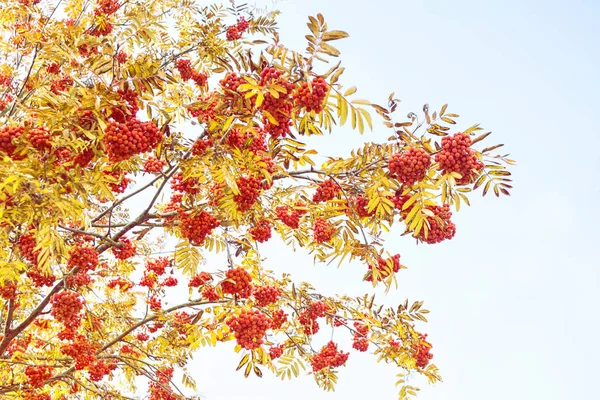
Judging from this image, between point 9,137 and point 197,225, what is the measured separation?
4.90ft

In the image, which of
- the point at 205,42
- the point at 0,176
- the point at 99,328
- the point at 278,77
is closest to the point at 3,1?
the point at 205,42

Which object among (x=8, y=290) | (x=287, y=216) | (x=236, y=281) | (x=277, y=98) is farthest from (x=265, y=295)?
(x=8, y=290)

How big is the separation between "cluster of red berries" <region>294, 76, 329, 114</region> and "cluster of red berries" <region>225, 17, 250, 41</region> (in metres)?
4.42

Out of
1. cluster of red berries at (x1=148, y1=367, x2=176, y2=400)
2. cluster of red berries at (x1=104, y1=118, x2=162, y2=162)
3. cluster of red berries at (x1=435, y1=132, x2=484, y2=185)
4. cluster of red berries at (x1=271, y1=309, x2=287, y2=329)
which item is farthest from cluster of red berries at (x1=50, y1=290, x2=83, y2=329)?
cluster of red berries at (x1=435, y1=132, x2=484, y2=185)

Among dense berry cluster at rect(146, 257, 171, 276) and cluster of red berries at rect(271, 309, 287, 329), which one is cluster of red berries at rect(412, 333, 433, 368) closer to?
cluster of red berries at rect(271, 309, 287, 329)

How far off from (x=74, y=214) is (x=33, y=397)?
426cm

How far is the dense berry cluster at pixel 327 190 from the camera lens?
394cm

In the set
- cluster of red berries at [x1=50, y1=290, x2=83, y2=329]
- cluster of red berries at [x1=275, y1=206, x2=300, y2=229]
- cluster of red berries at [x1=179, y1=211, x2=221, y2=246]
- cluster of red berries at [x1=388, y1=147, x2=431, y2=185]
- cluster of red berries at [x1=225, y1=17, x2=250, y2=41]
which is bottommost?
cluster of red berries at [x1=50, y1=290, x2=83, y2=329]

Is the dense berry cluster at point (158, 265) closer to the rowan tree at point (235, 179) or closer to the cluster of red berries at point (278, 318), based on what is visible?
the rowan tree at point (235, 179)

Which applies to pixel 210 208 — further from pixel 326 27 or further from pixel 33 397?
pixel 33 397

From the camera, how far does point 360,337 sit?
5.66m

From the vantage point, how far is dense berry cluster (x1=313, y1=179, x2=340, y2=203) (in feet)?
12.9

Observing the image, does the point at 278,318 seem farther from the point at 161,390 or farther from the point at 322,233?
the point at 161,390

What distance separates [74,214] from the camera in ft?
9.71
